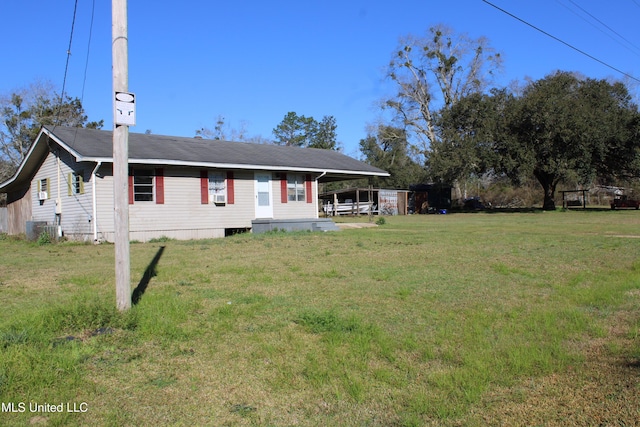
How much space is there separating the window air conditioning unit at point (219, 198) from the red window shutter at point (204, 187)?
11.3 inches

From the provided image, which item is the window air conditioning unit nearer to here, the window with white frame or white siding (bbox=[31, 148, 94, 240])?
the window with white frame

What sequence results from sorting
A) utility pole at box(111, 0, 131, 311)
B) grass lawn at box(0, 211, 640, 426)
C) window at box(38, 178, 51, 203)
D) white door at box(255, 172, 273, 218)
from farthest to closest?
white door at box(255, 172, 273, 218) → window at box(38, 178, 51, 203) → utility pole at box(111, 0, 131, 311) → grass lawn at box(0, 211, 640, 426)

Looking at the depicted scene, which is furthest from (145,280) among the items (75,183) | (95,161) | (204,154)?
(204,154)

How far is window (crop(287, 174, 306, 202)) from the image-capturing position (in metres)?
19.6

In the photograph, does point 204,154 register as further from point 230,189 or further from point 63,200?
point 63,200

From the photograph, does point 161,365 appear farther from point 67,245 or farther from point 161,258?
point 67,245

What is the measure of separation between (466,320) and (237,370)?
8.74ft

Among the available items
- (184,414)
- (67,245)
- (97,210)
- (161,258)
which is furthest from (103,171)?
(184,414)

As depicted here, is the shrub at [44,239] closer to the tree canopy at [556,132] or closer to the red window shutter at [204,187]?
the red window shutter at [204,187]

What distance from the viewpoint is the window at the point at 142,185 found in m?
15.8

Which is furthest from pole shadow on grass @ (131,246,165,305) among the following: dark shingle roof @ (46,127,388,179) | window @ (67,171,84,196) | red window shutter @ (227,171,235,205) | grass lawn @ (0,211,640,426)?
red window shutter @ (227,171,235,205)

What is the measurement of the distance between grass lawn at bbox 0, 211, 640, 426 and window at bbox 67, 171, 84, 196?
7471 millimetres

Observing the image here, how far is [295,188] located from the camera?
19.8m

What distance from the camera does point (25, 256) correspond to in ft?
39.1
